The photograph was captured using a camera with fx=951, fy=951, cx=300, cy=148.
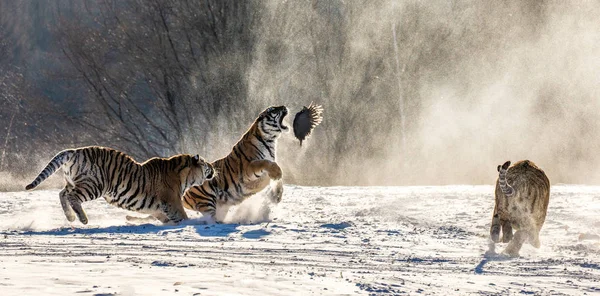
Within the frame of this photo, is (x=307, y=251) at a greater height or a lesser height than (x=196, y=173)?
lesser

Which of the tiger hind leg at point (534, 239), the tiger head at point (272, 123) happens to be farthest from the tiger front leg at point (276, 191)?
the tiger hind leg at point (534, 239)

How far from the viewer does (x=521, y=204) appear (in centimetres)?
862

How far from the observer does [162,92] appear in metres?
22.4

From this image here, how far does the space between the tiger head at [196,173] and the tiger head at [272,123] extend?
0.93 meters

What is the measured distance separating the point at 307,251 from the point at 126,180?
10.1 feet

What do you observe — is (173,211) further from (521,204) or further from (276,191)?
(521,204)

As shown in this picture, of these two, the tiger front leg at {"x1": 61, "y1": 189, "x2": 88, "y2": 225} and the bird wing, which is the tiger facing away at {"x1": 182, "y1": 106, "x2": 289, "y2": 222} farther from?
the tiger front leg at {"x1": 61, "y1": 189, "x2": 88, "y2": 225}

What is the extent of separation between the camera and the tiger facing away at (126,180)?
10312 millimetres

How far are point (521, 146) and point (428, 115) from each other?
286cm

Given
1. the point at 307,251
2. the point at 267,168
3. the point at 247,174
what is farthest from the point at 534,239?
the point at 247,174

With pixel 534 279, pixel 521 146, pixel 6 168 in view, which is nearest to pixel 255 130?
pixel 534 279

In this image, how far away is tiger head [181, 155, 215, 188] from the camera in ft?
35.9

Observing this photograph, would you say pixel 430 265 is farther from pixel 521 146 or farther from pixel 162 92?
pixel 521 146

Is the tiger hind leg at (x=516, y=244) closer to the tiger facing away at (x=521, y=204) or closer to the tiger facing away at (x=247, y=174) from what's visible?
the tiger facing away at (x=521, y=204)
